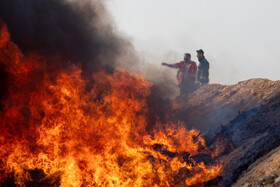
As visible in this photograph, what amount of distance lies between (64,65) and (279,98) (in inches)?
332

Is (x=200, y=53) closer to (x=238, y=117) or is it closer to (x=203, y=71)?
(x=203, y=71)

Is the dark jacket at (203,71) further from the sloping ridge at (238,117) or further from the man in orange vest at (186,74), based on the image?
the sloping ridge at (238,117)

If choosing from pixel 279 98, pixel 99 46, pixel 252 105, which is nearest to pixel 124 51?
pixel 99 46

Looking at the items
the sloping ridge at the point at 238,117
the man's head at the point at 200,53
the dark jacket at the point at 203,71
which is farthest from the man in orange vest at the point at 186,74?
the man's head at the point at 200,53

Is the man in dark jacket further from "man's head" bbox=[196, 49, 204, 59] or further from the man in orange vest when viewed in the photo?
the man in orange vest

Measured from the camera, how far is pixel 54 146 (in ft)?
24.2

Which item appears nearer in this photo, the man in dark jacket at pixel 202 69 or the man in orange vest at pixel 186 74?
the man in dark jacket at pixel 202 69

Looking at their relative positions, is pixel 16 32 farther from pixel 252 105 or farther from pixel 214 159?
pixel 252 105

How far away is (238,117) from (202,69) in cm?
421

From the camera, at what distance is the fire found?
268 inches

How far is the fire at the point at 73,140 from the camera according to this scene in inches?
268

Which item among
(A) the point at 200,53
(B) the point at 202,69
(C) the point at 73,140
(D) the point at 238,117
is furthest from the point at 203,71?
(C) the point at 73,140

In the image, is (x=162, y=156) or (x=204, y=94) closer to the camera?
(x=162, y=156)

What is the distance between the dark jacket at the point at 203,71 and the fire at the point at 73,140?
13.5 feet
